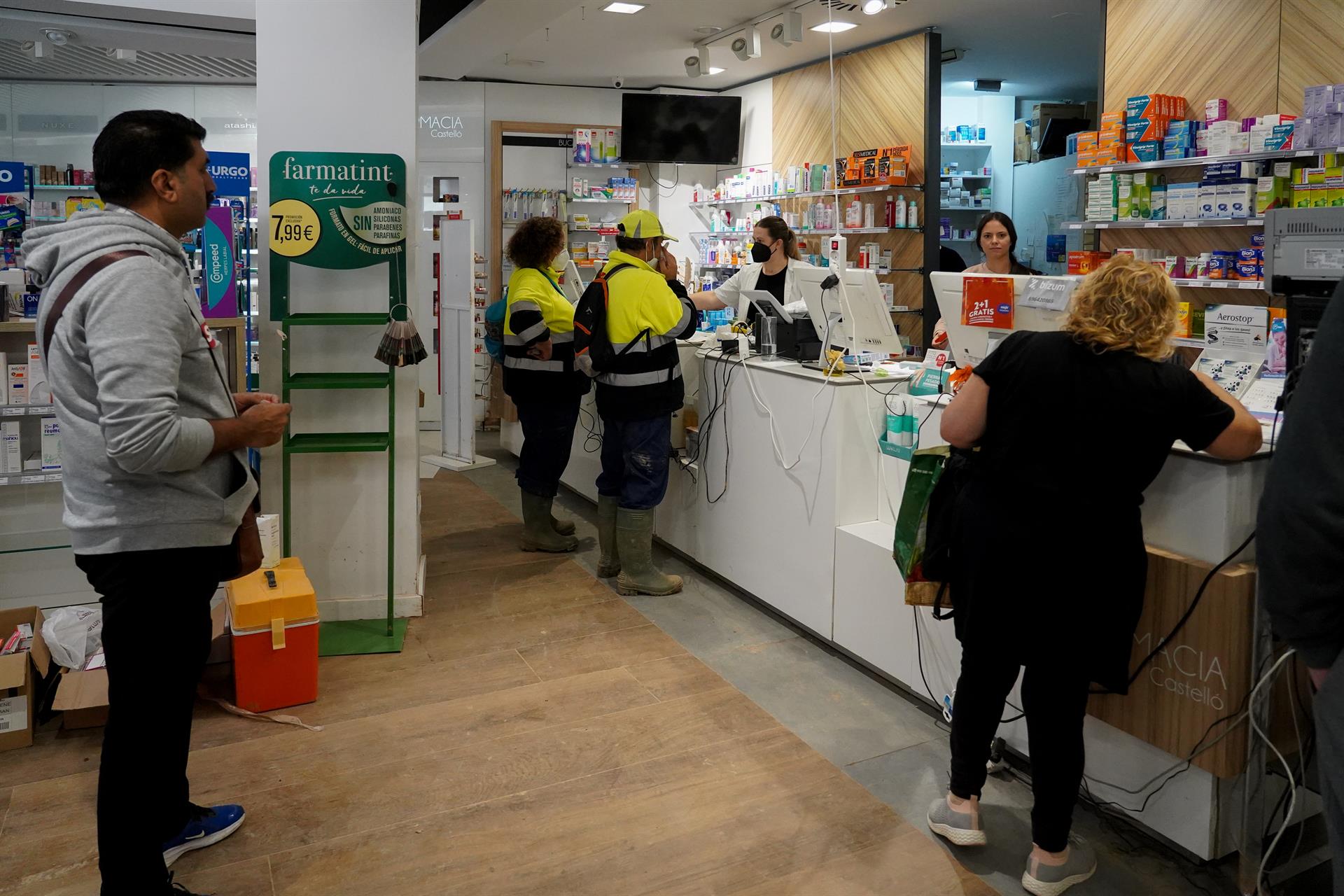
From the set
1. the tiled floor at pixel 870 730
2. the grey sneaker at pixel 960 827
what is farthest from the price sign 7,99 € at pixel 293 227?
the grey sneaker at pixel 960 827

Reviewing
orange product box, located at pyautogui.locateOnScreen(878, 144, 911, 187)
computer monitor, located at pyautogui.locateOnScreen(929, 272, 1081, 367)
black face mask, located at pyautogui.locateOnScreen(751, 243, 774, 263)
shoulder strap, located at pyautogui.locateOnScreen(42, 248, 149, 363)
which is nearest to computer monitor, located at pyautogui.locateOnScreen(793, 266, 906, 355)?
computer monitor, located at pyautogui.locateOnScreen(929, 272, 1081, 367)

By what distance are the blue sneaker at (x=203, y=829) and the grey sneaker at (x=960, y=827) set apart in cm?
187

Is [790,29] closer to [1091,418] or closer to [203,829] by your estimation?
[1091,418]

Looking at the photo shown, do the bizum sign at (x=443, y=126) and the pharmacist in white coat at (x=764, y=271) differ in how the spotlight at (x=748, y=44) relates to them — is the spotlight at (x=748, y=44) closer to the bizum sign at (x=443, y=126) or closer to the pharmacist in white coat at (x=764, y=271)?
the pharmacist in white coat at (x=764, y=271)

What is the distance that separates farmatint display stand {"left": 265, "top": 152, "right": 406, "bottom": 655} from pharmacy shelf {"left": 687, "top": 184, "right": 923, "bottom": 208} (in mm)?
4061

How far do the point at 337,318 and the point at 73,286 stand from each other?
6.45 feet

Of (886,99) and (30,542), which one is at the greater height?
(886,99)

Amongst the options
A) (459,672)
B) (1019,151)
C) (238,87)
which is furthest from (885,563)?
(238,87)

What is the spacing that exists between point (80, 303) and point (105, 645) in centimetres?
71

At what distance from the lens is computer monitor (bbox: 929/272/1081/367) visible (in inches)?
121

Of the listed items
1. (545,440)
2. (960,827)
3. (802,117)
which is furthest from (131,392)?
(802,117)

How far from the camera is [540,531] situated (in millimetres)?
5332

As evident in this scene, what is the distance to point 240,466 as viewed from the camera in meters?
2.25

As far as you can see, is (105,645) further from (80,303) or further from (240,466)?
(80,303)
